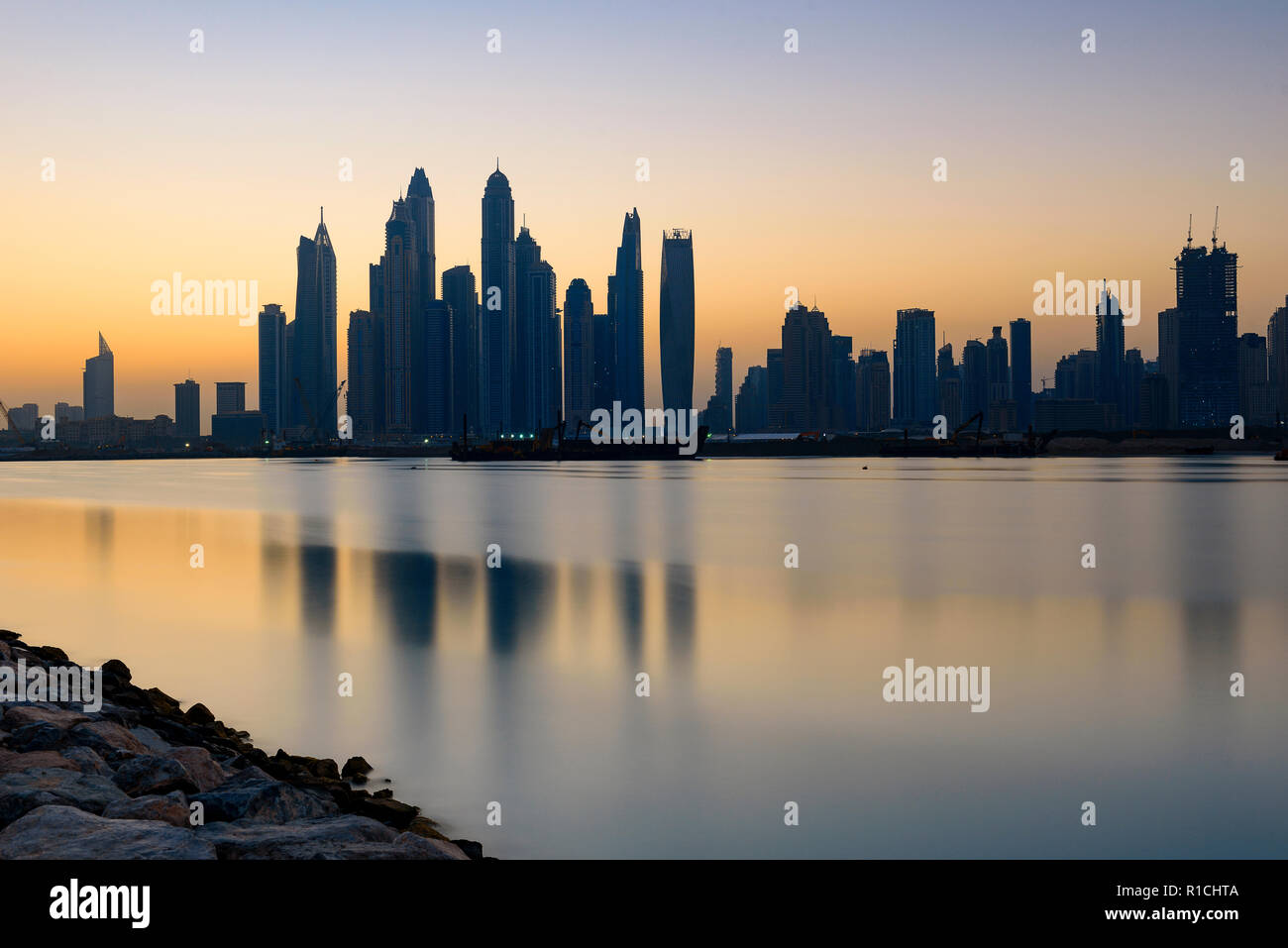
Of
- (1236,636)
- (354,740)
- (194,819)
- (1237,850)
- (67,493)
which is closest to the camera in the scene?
(194,819)

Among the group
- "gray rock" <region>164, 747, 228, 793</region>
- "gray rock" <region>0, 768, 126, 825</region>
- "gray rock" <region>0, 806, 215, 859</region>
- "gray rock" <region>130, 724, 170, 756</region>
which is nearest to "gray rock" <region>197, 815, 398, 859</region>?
"gray rock" <region>0, 806, 215, 859</region>

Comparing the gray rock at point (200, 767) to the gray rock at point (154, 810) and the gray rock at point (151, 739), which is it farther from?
the gray rock at point (151, 739)

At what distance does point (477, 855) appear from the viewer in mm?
9055

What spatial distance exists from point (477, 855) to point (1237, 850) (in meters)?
7.05

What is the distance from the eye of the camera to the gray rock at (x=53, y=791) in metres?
8.63

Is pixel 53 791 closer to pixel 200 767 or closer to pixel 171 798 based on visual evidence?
pixel 171 798

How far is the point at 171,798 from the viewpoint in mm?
9047

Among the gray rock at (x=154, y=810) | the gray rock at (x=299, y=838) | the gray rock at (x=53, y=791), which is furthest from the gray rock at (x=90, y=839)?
the gray rock at (x=53, y=791)

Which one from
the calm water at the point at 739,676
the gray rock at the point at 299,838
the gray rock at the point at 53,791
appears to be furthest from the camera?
the calm water at the point at 739,676

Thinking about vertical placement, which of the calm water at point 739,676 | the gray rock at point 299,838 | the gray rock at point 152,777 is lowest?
the calm water at point 739,676

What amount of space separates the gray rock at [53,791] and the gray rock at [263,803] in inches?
35.4

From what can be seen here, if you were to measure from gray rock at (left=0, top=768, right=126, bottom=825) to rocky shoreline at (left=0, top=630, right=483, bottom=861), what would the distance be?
10 mm
